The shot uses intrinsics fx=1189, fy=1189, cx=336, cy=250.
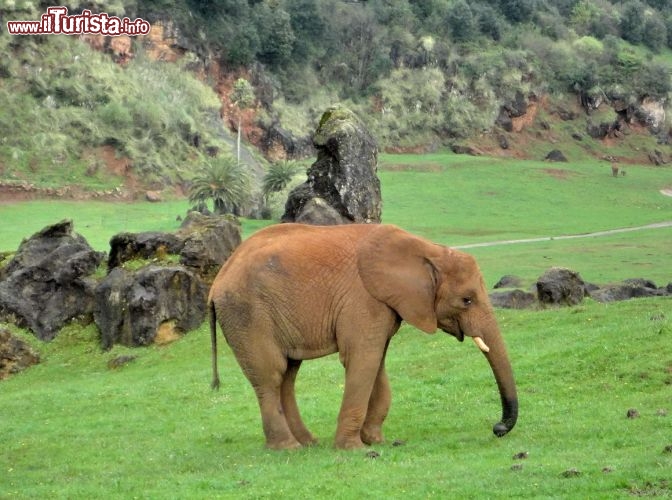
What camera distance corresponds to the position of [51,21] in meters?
96.8

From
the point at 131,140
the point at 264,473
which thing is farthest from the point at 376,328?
the point at 131,140

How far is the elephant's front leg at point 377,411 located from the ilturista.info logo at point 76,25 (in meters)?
82.8

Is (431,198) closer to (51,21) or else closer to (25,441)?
(51,21)

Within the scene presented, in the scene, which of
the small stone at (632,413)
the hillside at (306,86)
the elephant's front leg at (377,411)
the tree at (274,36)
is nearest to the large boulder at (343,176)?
the elephant's front leg at (377,411)

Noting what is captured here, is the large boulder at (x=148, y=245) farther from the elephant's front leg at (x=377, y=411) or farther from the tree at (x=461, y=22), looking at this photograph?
the tree at (x=461, y=22)

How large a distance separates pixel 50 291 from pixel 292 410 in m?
18.0

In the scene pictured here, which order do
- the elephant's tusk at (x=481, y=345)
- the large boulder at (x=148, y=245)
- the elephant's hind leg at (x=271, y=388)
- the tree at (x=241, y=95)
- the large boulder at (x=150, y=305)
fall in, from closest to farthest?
the elephant's tusk at (x=481, y=345) < the elephant's hind leg at (x=271, y=388) < the large boulder at (x=150, y=305) < the large boulder at (x=148, y=245) < the tree at (x=241, y=95)

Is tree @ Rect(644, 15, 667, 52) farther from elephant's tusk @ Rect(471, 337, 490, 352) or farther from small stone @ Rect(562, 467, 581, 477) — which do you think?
small stone @ Rect(562, 467, 581, 477)

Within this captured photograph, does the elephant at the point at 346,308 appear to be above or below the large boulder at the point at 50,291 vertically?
above

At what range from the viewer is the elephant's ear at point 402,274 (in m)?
16.9

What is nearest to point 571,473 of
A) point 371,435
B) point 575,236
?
point 371,435

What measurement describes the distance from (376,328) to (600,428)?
3.44 m

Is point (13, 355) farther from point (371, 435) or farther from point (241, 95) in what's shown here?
point (241, 95)

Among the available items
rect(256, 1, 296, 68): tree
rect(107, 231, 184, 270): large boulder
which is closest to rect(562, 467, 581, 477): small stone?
rect(107, 231, 184, 270): large boulder
